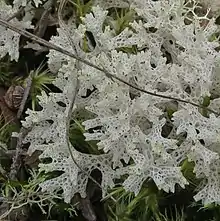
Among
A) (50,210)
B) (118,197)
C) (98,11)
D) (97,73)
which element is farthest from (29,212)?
(98,11)

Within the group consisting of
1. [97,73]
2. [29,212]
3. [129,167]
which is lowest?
[29,212]

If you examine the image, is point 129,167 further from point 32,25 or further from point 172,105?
point 32,25

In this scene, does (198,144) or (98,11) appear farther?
(98,11)

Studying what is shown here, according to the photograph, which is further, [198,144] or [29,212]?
[29,212]

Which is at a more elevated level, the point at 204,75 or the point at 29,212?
the point at 204,75

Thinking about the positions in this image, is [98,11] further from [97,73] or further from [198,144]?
[198,144]

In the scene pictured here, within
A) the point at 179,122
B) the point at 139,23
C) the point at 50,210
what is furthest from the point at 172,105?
the point at 50,210

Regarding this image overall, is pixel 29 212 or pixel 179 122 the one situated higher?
pixel 179 122

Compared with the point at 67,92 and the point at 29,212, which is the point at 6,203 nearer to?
the point at 29,212

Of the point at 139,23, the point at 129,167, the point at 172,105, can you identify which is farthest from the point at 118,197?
the point at 139,23
